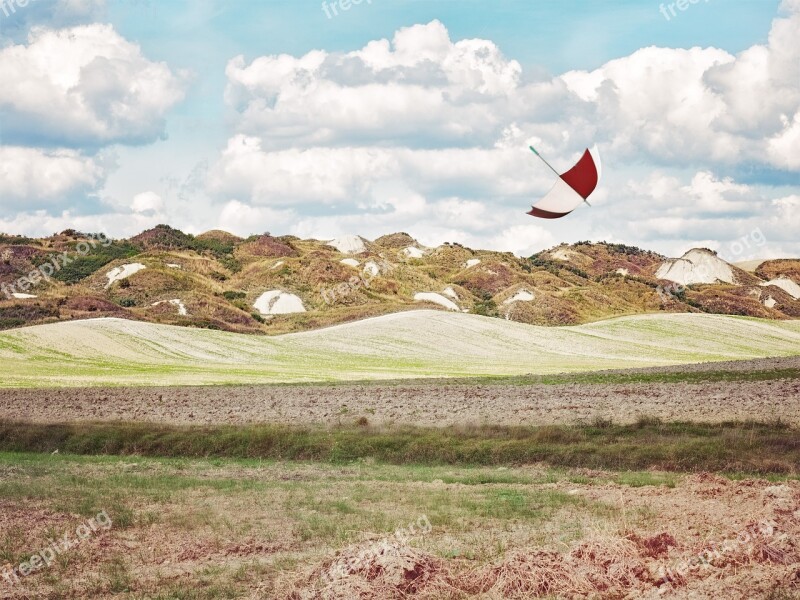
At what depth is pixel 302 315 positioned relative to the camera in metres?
125

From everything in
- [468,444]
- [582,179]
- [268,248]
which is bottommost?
[468,444]

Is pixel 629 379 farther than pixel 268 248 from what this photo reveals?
No

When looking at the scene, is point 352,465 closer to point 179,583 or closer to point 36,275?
point 179,583

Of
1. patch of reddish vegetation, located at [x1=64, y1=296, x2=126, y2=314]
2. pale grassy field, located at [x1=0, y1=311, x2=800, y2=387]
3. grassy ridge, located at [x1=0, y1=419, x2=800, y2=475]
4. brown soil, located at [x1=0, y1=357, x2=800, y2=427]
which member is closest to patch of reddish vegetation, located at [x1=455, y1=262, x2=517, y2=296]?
pale grassy field, located at [x1=0, y1=311, x2=800, y2=387]

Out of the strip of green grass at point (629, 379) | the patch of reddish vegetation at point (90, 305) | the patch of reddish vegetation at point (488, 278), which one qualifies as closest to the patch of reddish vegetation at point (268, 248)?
the patch of reddish vegetation at point (488, 278)

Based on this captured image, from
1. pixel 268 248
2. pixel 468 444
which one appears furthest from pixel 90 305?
pixel 468 444

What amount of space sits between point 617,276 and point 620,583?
555 ft

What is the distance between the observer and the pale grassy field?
219ft

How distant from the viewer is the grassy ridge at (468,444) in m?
25.0

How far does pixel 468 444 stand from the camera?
28.6 meters

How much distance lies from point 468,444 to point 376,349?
63073 mm

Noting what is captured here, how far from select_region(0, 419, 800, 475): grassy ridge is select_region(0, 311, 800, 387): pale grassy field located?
25073mm

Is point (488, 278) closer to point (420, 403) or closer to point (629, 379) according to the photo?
point (629, 379)

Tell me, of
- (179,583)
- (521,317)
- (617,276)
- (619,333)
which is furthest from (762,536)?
(617,276)
